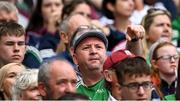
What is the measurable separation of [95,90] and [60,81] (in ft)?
3.93

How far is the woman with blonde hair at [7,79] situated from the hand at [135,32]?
1106 mm

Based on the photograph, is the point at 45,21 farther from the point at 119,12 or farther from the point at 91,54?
the point at 91,54

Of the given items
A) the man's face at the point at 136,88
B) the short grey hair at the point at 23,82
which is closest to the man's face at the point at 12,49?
the short grey hair at the point at 23,82

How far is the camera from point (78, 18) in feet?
34.4

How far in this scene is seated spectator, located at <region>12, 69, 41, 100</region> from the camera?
798 cm

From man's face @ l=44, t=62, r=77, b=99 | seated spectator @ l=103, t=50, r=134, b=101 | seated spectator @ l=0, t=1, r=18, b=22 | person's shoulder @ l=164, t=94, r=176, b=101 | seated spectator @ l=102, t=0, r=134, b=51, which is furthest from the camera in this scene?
seated spectator @ l=102, t=0, r=134, b=51

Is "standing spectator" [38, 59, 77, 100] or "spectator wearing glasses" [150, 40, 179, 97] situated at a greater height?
"standing spectator" [38, 59, 77, 100]

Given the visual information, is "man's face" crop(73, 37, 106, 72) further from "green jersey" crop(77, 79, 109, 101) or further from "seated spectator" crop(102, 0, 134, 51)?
"seated spectator" crop(102, 0, 134, 51)

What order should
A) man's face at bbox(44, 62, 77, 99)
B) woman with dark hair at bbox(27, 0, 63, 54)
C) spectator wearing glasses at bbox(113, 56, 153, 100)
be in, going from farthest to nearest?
1. woman with dark hair at bbox(27, 0, 63, 54)
2. spectator wearing glasses at bbox(113, 56, 153, 100)
3. man's face at bbox(44, 62, 77, 99)

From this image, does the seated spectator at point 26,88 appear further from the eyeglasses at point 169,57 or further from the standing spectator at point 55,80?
the eyeglasses at point 169,57

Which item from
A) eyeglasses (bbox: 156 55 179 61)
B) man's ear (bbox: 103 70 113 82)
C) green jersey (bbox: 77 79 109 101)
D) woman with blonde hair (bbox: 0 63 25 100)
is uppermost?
man's ear (bbox: 103 70 113 82)

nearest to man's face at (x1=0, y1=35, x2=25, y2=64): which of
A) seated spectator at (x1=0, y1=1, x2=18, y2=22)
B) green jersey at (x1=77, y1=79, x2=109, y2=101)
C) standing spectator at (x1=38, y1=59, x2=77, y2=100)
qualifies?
green jersey at (x1=77, y1=79, x2=109, y2=101)

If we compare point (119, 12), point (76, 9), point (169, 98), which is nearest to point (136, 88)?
point (169, 98)

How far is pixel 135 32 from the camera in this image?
8594 millimetres
